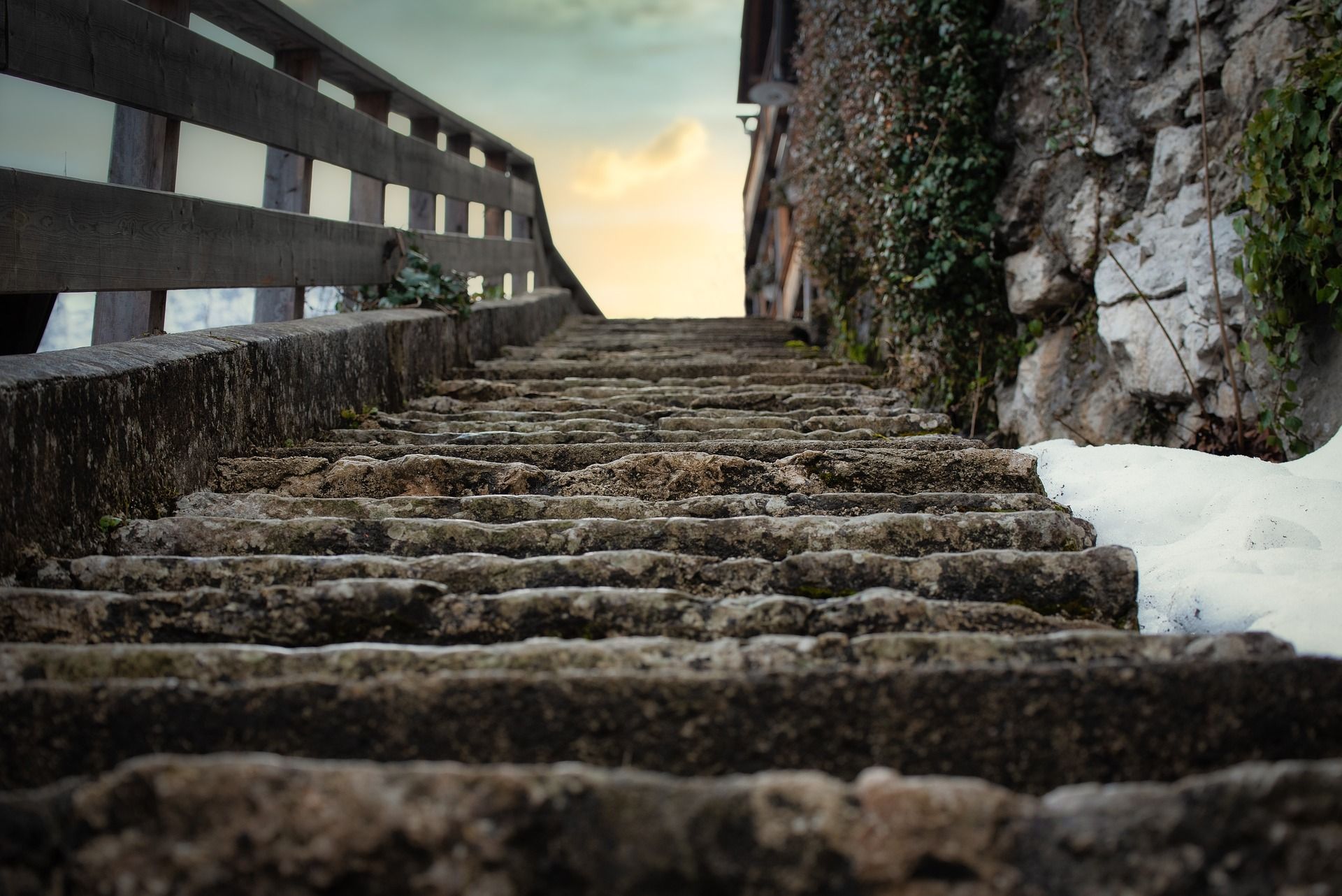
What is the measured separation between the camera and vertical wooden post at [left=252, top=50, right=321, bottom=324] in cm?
393

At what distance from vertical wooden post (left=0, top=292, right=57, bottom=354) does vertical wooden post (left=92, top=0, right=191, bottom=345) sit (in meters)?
0.24

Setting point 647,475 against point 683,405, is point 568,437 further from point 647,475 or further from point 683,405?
point 683,405

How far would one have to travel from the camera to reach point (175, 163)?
303 cm

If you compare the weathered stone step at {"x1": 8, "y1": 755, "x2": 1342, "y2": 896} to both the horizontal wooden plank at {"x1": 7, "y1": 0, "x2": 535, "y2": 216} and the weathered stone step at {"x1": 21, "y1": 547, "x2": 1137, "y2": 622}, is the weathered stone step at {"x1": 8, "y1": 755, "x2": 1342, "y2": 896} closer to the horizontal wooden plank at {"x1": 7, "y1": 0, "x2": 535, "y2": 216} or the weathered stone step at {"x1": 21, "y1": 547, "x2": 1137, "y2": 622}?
the weathered stone step at {"x1": 21, "y1": 547, "x2": 1137, "y2": 622}

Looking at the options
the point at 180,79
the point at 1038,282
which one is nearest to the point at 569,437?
the point at 180,79

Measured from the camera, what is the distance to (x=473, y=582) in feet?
6.71

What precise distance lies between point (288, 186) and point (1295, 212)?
349 cm

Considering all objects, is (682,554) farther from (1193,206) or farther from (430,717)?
(1193,206)

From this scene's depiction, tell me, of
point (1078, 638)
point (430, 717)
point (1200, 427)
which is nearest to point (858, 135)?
point (1200, 427)

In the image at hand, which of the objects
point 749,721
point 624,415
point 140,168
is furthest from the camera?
point 624,415

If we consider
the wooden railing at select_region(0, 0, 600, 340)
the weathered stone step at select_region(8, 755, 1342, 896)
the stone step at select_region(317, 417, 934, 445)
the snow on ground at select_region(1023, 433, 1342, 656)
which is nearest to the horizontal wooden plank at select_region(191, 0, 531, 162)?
the wooden railing at select_region(0, 0, 600, 340)

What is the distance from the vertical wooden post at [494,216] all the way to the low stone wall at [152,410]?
9.61 ft

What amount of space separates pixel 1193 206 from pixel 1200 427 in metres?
0.83

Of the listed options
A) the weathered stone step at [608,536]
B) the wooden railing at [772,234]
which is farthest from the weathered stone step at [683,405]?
the wooden railing at [772,234]
